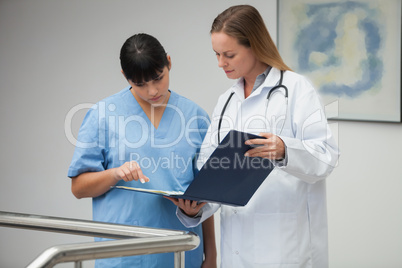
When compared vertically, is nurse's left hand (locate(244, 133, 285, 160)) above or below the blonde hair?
below

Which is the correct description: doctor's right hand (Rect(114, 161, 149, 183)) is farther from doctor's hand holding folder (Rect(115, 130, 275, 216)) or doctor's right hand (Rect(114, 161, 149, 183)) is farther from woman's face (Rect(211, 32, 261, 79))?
woman's face (Rect(211, 32, 261, 79))

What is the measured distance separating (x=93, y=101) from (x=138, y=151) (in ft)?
6.55

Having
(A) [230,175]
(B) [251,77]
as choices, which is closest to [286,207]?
(A) [230,175]

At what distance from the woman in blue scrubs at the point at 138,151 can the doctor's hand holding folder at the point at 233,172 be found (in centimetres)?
17

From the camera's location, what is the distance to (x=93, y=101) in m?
3.67

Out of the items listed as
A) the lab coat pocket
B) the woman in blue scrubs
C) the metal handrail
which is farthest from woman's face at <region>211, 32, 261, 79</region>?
the metal handrail

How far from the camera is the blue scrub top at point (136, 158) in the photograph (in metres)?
1.74

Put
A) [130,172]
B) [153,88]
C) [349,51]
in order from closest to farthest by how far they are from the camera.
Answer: [130,172] → [153,88] → [349,51]

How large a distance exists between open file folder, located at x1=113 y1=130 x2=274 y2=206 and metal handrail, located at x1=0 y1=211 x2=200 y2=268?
27cm

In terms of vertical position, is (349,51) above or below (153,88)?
above

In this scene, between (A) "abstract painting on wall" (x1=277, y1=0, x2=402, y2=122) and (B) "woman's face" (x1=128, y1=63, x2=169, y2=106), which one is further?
(A) "abstract painting on wall" (x1=277, y1=0, x2=402, y2=122)

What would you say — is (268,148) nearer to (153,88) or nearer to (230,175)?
(230,175)

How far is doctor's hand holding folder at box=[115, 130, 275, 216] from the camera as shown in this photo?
1.36 meters

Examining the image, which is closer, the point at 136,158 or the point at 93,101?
the point at 136,158
